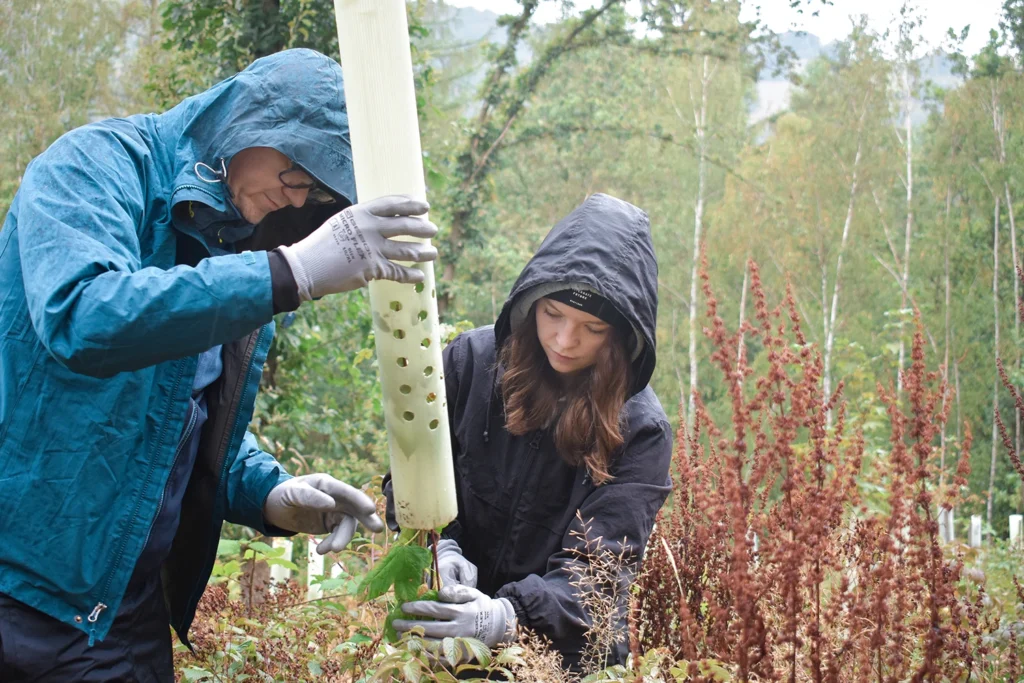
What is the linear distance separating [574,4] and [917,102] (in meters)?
13.3

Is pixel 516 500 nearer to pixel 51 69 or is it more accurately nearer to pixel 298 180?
pixel 298 180

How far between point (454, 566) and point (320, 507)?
379 mm

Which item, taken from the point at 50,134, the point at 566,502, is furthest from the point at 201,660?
the point at 50,134

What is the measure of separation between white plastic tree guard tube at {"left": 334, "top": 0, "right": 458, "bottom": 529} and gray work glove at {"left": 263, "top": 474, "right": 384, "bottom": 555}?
1.11 ft

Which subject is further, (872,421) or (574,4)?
(574,4)

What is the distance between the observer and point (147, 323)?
4.79 ft

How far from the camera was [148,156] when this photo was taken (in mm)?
1816

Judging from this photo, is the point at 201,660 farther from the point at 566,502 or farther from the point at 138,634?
the point at 566,502

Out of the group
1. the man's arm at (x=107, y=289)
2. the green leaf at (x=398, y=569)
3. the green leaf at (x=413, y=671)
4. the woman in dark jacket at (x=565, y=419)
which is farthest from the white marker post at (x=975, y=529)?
the man's arm at (x=107, y=289)

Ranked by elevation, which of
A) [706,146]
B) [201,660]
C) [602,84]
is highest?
[602,84]

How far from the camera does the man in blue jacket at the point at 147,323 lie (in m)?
1.51

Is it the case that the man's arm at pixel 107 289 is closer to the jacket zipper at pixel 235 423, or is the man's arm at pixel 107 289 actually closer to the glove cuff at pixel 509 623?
the jacket zipper at pixel 235 423

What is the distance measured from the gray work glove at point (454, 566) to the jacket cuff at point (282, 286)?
0.93 meters

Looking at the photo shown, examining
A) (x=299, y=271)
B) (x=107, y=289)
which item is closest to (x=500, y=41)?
(x=299, y=271)
